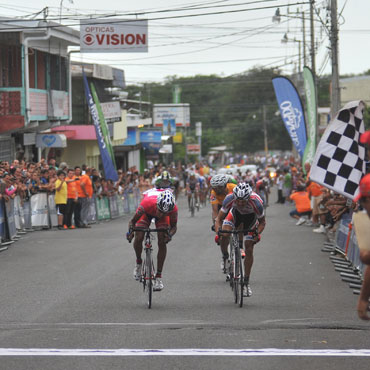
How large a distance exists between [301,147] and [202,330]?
21.1 metres

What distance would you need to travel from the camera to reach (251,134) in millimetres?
125250

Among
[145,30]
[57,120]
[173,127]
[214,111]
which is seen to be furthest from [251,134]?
[145,30]

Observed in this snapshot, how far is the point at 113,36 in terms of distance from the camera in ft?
93.6

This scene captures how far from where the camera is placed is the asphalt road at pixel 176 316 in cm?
766

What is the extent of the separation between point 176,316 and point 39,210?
14.7 meters

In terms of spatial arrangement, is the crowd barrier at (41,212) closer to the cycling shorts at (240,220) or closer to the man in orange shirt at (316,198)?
the man in orange shirt at (316,198)

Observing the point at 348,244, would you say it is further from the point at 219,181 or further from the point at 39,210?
the point at 39,210

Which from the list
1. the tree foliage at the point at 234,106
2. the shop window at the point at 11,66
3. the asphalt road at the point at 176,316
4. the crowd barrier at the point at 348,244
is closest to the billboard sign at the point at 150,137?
the shop window at the point at 11,66

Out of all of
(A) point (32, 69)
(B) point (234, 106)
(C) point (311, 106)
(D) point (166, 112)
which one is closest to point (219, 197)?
(C) point (311, 106)

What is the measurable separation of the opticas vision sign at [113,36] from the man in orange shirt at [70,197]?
564 cm

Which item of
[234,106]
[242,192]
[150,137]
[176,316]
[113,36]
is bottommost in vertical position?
[176,316]

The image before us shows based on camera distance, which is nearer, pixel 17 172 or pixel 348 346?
pixel 348 346

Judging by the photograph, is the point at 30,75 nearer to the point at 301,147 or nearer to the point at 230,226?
the point at 301,147

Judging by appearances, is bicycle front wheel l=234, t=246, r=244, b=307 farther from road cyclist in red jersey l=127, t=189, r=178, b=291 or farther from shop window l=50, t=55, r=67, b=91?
shop window l=50, t=55, r=67, b=91
